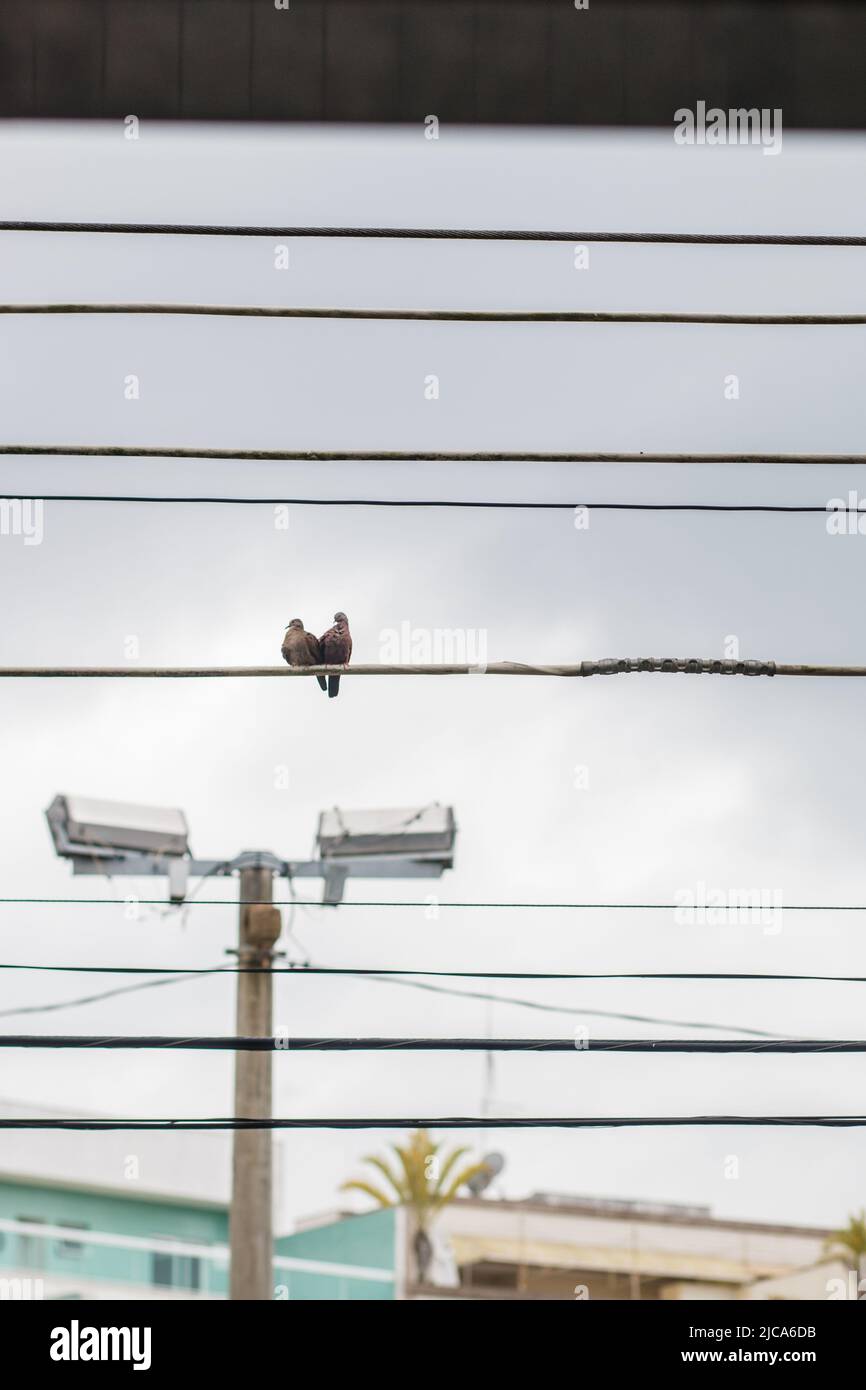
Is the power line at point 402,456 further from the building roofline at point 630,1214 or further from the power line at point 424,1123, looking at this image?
the building roofline at point 630,1214

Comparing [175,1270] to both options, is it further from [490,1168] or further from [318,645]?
[318,645]

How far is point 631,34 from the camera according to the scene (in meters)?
5.94

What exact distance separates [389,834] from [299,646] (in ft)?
5.30

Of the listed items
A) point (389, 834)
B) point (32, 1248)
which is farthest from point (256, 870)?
point (32, 1248)

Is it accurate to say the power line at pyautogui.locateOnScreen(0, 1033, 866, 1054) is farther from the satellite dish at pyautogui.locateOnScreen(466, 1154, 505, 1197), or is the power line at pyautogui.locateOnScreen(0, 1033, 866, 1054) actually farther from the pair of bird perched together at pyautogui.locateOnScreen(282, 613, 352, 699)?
the satellite dish at pyautogui.locateOnScreen(466, 1154, 505, 1197)

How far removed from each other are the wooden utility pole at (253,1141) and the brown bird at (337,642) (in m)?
2.01

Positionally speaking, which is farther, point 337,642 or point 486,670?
point 337,642

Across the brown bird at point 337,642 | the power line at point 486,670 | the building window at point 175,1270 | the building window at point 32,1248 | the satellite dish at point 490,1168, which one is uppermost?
the brown bird at point 337,642

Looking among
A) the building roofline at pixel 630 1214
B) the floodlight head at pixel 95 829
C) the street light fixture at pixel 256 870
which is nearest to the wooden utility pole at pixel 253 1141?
the street light fixture at pixel 256 870

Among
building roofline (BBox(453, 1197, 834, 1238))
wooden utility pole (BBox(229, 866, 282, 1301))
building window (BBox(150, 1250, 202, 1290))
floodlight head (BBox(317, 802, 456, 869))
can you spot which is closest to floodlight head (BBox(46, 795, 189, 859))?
wooden utility pole (BBox(229, 866, 282, 1301))

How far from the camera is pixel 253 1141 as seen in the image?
32.6 feet

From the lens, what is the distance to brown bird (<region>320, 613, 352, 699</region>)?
327 inches

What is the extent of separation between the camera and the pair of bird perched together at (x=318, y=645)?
8.36m

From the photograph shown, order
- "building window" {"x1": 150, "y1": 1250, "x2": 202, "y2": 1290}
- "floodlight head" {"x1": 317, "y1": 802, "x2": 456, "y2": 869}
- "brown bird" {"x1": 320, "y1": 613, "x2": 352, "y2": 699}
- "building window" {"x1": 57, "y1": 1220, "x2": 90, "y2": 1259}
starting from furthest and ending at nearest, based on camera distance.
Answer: "building window" {"x1": 150, "y1": 1250, "x2": 202, "y2": 1290} < "building window" {"x1": 57, "y1": 1220, "x2": 90, "y2": 1259} < "floodlight head" {"x1": 317, "y1": 802, "x2": 456, "y2": 869} < "brown bird" {"x1": 320, "y1": 613, "x2": 352, "y2": 699}
